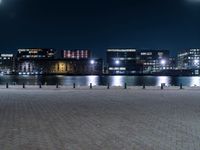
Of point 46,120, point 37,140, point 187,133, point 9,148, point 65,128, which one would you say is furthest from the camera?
point 46,120

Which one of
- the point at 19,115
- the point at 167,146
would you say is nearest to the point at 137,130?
the point at 167,146

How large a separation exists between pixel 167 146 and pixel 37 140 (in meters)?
3.57

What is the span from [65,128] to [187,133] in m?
4.01

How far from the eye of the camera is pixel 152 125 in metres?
14.7

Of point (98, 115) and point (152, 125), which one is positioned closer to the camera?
point (152, 125)

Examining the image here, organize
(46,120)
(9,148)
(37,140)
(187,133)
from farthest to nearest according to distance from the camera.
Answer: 1. (46,120)
2. (187,133)
3. (37,140)
4. (9,148)

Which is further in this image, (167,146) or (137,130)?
(137,130)

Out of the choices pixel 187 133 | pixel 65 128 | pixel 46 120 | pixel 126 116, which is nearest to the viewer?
pixel 187 133

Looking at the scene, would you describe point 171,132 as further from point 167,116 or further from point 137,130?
point 167,116

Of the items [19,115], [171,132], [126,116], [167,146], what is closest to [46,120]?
[19,115]

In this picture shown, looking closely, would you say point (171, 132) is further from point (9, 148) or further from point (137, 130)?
point (9, 148)

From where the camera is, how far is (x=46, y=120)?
16031 mm

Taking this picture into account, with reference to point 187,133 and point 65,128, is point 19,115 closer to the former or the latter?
point 65,128

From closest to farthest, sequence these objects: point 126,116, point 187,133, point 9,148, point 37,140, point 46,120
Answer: point 9,148, point 37,140, point 187,133, point 46,120, point 126,116
